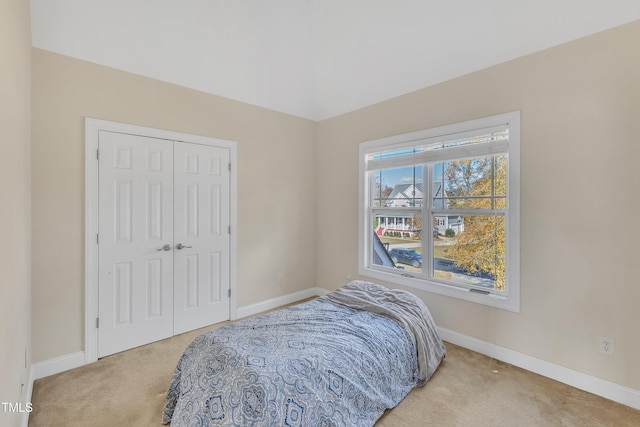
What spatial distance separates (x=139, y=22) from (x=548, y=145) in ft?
11.5

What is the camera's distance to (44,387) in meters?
2.17

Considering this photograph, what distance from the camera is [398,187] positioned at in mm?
3402

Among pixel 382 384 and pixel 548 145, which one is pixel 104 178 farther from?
pixel 548 145

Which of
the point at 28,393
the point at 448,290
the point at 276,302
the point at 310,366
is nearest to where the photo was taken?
the point at 310,366

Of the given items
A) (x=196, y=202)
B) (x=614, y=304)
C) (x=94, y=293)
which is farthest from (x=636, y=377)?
(x=94, y=293)

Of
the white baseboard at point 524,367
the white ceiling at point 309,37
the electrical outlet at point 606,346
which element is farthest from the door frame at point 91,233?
the electrical outlet at point 606,346

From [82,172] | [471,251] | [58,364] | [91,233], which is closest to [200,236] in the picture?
[91,233]

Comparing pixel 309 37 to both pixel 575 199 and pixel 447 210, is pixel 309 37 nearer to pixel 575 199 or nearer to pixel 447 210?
pixel 447 210

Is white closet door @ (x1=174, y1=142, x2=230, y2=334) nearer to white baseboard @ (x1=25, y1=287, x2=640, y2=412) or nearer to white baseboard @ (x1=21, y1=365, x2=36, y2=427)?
white baseboard @ (x1=25, y1=287, x2=640, y2=412)

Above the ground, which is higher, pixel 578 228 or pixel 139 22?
pixel 139 22

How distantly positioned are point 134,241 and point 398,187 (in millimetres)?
2823

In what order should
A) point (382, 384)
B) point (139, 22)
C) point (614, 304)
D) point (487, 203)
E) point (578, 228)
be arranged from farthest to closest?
point (487, 203)
point (139, 22)
point (578, 228)
point (614, 304)
point (382, 384)

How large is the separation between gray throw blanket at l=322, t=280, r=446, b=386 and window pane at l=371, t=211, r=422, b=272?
738 mm

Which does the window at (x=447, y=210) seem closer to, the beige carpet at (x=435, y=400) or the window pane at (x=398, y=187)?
the window pane at (x=398, y=187)
